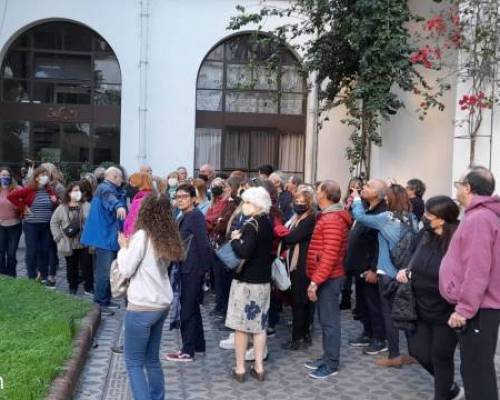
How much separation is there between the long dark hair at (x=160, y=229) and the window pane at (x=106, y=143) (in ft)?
43.8

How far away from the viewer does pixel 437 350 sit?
16.7 feet

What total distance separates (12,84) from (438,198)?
607 inches

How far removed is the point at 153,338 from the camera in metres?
5.14

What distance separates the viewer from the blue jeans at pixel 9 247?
416 inches

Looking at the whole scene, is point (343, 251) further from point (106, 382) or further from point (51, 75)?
point (51, 75)

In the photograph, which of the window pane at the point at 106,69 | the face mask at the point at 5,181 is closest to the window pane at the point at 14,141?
the window pane at the point at 106,69

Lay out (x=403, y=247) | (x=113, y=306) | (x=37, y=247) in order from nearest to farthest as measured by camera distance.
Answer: (x=403, y=247) < (x=113, y=306) < (x=37, y=247)

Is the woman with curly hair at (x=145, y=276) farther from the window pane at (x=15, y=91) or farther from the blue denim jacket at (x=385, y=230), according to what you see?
the window pane at (x=15, y=91)

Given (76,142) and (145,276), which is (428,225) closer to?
(145,276)

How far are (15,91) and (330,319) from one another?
46.3 feet

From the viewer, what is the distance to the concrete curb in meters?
5.53

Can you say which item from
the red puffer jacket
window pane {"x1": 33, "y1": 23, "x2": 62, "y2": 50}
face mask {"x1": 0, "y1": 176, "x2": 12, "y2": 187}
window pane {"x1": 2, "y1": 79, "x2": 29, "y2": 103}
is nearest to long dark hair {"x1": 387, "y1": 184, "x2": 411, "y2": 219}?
the red puffer jacket

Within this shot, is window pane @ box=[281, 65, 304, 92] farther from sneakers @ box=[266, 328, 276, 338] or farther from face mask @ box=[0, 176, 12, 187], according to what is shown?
sneakers @ box=[266, 328, 276, 338]

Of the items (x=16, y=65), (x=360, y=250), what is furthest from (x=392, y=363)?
(x=16, y=65)
